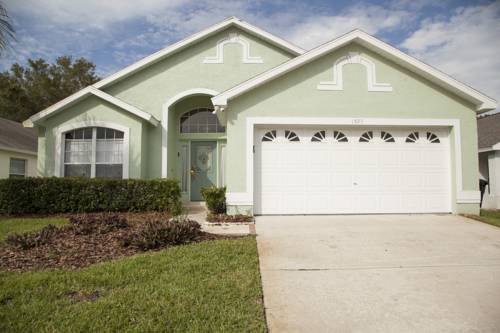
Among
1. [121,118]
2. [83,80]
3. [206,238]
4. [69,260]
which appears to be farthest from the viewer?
[83,80]

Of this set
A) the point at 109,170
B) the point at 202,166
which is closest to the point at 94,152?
the point at 109,170

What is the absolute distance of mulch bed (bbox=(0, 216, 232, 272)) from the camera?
15.7ft

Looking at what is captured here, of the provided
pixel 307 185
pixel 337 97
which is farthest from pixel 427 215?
pixel 337 97

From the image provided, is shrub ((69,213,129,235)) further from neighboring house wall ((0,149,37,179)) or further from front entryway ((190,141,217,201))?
neighboring house wall ((0,149,37,179))

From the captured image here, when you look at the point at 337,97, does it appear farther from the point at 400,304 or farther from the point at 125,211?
the point at 125,211

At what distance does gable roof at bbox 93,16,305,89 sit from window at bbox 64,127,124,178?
224cm

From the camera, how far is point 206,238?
20.6 ft

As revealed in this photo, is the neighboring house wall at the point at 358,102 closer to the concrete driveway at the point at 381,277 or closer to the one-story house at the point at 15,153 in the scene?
the concrete driveway at the point at 381,277

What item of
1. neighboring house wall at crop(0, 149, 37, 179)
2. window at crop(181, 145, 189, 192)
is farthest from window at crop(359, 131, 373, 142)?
neighboring house wall at crop(0, 149, 37, 179)

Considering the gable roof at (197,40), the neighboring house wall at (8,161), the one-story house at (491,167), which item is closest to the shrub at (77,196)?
the gable roof at (197,40)

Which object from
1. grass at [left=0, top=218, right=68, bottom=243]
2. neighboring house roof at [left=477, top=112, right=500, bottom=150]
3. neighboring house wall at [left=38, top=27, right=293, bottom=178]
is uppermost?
neighboring house wall at [left=38, top=27, right=293, bottom=178]

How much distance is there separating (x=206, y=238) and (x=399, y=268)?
143 inches

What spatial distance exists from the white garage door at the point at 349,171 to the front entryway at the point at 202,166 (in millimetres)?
4137

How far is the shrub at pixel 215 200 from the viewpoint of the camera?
8.73 meters
